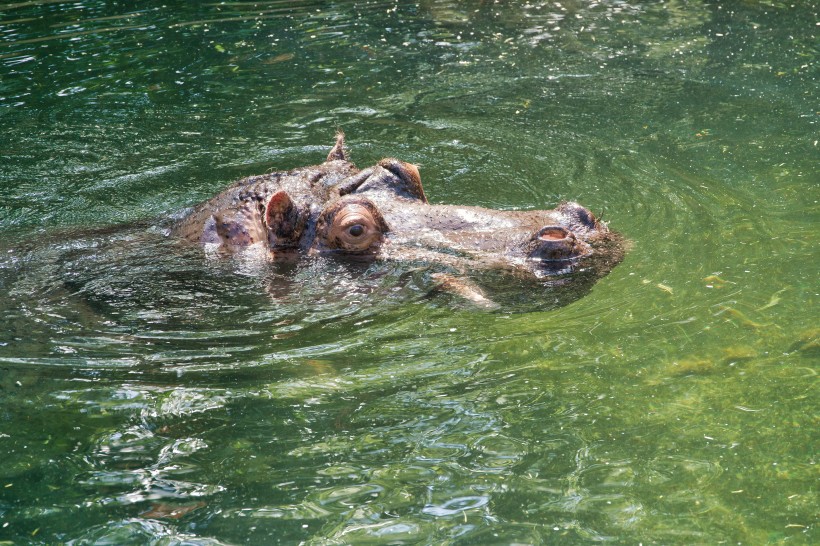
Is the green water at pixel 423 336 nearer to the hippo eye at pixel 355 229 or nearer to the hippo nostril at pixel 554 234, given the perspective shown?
the hippo eye at pixel 355 229

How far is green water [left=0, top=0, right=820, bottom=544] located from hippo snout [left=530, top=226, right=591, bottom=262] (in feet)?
1.23

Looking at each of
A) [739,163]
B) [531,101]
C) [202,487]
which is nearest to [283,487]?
[202,487]

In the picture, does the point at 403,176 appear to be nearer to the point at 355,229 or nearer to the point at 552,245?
the point at 355,229

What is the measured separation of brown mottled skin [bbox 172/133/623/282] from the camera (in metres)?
5.39

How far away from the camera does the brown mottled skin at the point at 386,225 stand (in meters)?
5.39

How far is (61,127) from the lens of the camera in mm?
9789

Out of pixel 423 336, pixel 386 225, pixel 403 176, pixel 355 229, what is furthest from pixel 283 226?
pixel 423 336

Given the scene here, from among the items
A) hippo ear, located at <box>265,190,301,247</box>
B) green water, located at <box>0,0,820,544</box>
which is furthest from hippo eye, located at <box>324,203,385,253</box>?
hippo ear, located at <box>265,190,301,247</box>

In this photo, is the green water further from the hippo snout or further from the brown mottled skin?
the hippo snout

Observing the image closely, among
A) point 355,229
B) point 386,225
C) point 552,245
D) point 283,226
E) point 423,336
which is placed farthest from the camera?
point 283,226

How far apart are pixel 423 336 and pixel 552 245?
0.91 m

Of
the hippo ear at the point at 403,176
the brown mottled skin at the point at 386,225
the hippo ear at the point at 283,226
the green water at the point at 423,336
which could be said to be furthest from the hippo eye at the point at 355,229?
the hippo ear at the point at 403,176

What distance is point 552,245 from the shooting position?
529cm

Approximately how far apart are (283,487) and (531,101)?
271 inches
